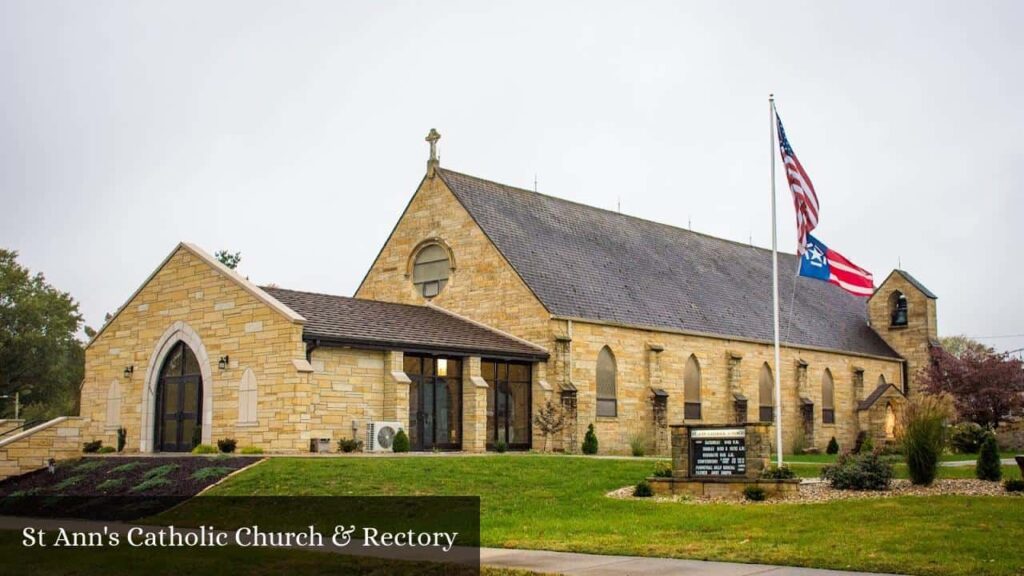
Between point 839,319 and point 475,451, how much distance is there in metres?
28.7

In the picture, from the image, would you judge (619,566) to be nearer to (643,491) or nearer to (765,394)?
(643,491)

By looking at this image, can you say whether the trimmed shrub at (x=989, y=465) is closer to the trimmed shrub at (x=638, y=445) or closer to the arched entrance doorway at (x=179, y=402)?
the trimmed shrub at (x=638, y=445)

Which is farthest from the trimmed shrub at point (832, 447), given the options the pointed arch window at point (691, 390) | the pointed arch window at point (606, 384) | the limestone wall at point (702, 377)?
the pointed arch window at point (606, 384)

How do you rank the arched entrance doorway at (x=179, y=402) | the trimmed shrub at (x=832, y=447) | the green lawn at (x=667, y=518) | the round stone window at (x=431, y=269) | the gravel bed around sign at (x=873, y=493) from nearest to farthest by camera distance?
the green lawn at (x=667, y=518) < the gravel bed around sign at (x=873, y=493) < the arched entrance doorway at (x=179, y=402) < the round stone window at (x=431, y=269) < the trimmed shrub at (x=832, y=447)

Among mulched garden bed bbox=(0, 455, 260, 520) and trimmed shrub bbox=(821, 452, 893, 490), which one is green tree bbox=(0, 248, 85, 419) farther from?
Answer: trimmed shrub bbox=(821, 452, 893, 490)

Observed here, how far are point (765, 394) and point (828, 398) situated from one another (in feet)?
17.8

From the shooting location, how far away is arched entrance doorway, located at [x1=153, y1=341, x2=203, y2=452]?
31.5 metres

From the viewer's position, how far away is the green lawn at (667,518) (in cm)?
1386

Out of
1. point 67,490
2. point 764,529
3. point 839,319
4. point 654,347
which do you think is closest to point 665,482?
point 764,529

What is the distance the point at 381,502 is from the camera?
65.6 feet

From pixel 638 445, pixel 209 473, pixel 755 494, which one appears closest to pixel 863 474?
pixel 755 494

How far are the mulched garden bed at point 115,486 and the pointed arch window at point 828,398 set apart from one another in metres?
30.5

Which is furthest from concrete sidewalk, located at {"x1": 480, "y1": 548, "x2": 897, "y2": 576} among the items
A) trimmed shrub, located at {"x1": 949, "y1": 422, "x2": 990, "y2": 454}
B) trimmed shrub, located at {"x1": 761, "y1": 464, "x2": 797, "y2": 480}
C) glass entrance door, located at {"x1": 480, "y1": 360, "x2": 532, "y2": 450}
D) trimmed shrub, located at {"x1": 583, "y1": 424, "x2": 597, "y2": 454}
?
trimmed shrub, located at {"x1": 949, "y1": 422, "x2": 990, "y2": 454}

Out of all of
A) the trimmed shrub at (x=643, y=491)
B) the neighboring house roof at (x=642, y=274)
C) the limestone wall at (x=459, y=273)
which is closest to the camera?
the trimmed shrub at (x=643, y=491)
